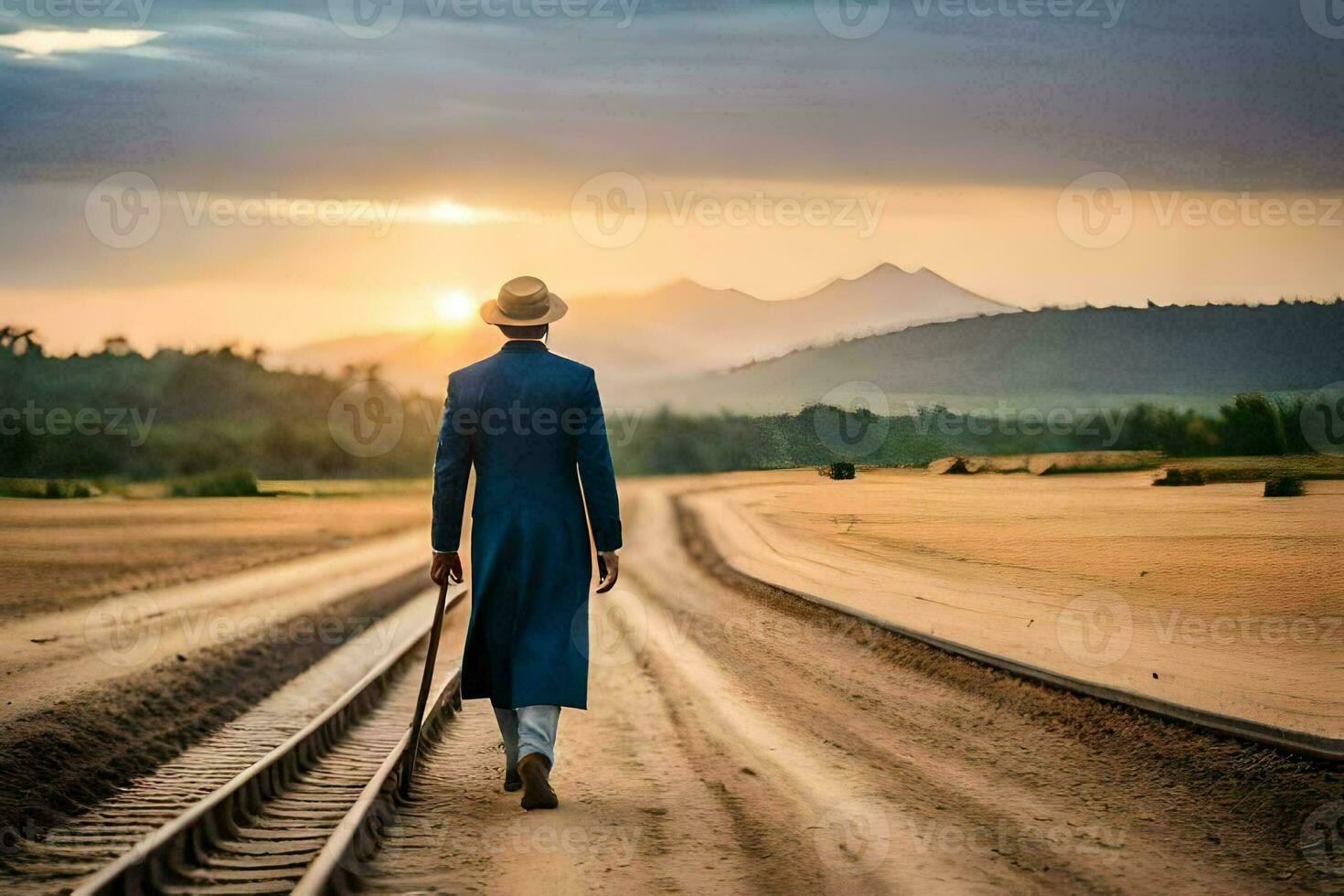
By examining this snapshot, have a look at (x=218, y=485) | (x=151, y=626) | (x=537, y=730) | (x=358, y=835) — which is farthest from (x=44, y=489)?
(x=358, y=835)

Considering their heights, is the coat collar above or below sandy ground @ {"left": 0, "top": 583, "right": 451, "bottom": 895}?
above

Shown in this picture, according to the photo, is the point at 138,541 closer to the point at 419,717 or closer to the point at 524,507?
the point at 419,717

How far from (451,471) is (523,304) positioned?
3.25 ft

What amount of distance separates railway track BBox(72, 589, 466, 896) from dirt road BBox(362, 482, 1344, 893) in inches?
9.3

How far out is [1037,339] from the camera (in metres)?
18.2

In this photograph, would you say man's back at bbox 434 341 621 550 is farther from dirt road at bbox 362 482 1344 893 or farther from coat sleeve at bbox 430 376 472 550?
dirt road at bbox 362 482 1344 893

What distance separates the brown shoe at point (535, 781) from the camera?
7.23 meters

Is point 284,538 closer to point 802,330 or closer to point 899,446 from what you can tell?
point 802,330

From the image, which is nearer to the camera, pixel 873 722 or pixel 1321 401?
pixel 873 722

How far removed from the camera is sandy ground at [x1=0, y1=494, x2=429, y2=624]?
26359mm

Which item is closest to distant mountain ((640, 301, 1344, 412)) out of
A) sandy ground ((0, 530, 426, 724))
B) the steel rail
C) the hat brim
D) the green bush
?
sandy ground ((0, 530, 426, 724))

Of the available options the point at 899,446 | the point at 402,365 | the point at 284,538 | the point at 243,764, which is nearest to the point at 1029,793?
the point at 243,764

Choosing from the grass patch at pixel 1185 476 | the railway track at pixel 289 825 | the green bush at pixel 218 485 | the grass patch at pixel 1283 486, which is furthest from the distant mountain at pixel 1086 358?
the green bush at pixel 218 485

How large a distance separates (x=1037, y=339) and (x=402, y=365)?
4624 centimetres
